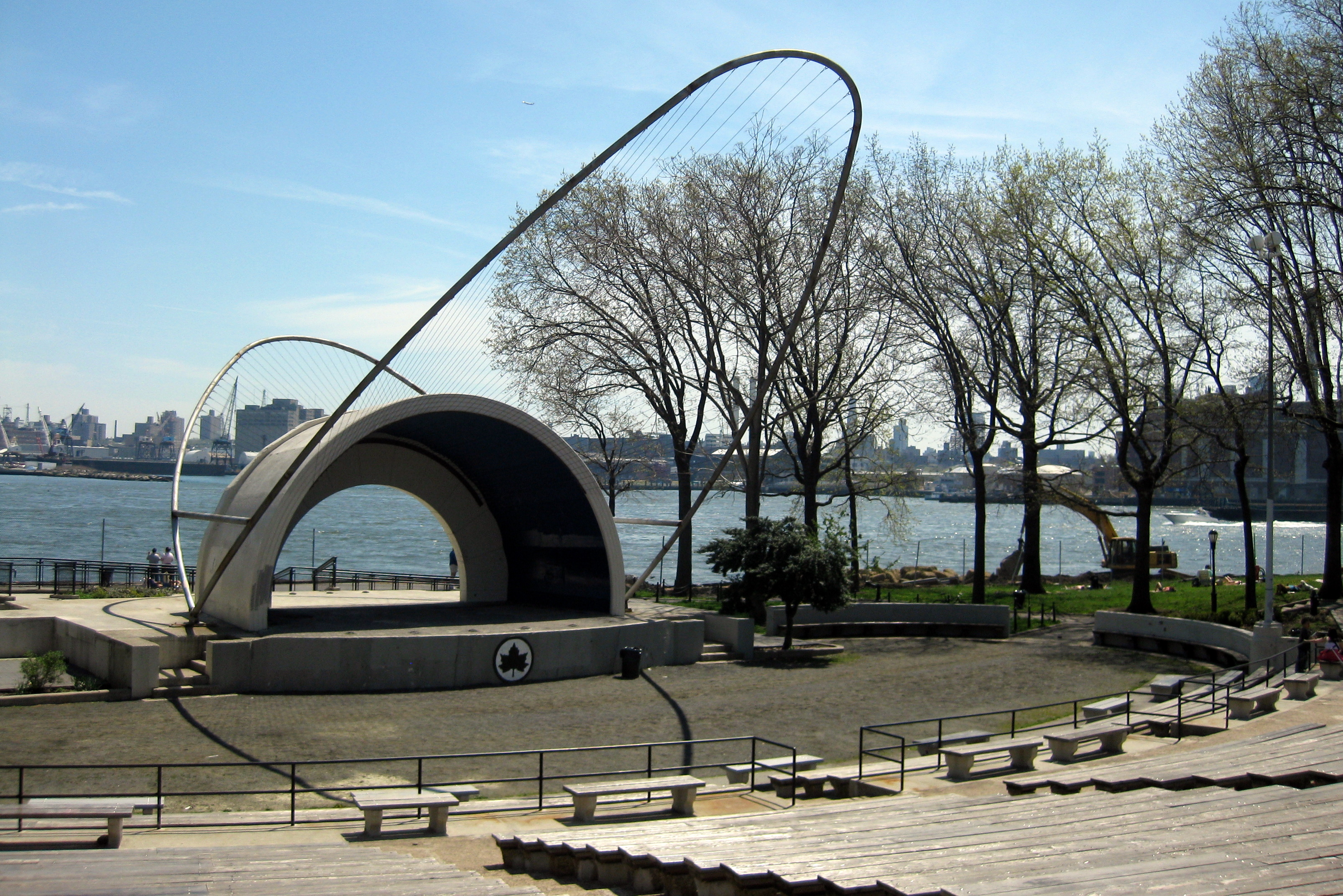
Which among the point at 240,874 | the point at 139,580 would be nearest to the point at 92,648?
the point at 240,874

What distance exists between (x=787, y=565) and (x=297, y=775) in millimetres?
15969

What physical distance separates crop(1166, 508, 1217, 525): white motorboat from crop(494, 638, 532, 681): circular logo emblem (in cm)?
13894

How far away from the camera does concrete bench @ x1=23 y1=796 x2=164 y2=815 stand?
1103 cm

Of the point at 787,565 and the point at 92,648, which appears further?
the point at 787,565

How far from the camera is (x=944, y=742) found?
632 inches

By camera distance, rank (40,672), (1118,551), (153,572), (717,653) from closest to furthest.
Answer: (40,672) → (717,653) → (153,572) → (1118,551)

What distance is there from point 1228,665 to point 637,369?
21360 millimetres

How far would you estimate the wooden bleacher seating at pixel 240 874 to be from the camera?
28.6ft

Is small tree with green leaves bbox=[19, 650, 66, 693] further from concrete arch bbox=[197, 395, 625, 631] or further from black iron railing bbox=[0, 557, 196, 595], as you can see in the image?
black iron railing bbox=[0, 557, 196, 595]

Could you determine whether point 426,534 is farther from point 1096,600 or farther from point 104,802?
point 104,802

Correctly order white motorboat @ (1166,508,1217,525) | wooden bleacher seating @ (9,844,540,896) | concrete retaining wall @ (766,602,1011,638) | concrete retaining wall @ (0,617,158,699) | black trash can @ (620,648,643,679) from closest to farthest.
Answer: wooden bleacher seating @ (9,844,540,896)
concrete retaining wall @ (0,617,158,699)
black trash can @ (620,648,643,679)
concrete retaining wall @ (766,602,1011,638)
white motorboat @ (1166,508,1217,525)

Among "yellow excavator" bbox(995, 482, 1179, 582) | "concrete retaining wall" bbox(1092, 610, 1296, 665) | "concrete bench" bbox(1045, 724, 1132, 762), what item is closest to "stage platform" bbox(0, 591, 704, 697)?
"concrete bench" bbox(1045, 724, 1132, 762)

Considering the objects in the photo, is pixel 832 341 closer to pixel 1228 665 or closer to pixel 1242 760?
pixel 1228 665

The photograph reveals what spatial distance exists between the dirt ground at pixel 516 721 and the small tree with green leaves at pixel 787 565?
2.28 metres
